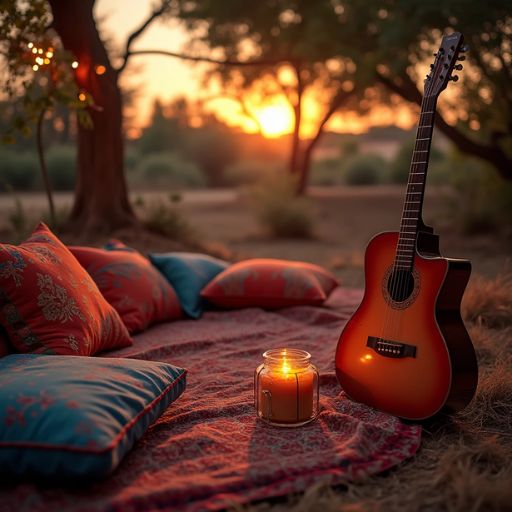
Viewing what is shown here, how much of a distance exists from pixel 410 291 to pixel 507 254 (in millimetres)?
5844

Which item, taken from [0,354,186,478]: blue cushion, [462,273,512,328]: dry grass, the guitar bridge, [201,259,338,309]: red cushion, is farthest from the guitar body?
[462,273,512,328]: dry grass

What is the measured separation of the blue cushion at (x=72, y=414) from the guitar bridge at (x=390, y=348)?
2.61 feet

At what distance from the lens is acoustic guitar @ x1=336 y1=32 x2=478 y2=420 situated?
2.14 metres

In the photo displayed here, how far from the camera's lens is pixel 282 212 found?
31.5 ft

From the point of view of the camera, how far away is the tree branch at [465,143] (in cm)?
798

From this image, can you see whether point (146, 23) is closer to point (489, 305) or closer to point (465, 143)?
point (465, 143)

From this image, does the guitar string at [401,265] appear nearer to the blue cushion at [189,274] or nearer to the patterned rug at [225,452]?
the patterned rug at [225,452]

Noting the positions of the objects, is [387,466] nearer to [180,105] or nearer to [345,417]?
[345,417]

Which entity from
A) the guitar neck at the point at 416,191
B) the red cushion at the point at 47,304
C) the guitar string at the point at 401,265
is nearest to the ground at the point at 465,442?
the guitar string at the point at 401,265

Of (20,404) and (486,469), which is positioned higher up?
(20,404)

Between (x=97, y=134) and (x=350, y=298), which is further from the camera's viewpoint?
(x=97, y=134)

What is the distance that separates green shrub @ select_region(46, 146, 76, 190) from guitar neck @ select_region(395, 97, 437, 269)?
15.2 meters

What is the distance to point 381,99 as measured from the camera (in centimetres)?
1323

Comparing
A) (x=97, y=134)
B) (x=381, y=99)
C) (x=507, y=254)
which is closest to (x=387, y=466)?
(x=97, y=134)
